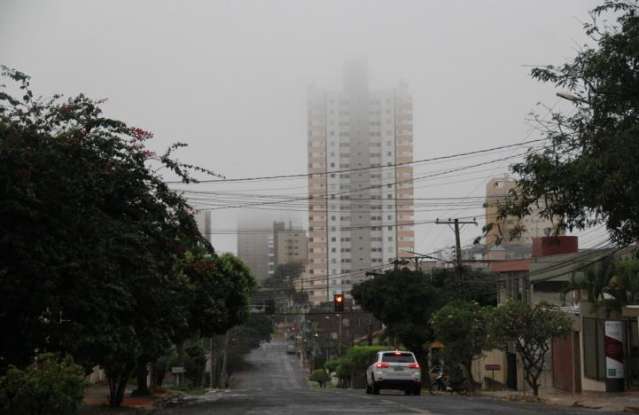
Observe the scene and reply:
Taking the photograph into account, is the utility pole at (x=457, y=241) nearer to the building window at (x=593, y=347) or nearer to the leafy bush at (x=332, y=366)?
the building window at (x=593, y=347)

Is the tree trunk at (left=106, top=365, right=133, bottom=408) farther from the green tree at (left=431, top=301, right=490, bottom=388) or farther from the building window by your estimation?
the building window

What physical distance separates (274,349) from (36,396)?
152754 millimetres

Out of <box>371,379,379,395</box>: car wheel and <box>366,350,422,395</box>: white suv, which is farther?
<box>371,379,379,395</box>: car wheel

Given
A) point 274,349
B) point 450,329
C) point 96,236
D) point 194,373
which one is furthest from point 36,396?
point 274,349

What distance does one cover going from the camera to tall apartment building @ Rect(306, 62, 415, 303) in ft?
214

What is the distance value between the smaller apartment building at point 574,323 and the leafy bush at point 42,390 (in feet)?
59.0

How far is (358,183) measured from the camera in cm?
8544

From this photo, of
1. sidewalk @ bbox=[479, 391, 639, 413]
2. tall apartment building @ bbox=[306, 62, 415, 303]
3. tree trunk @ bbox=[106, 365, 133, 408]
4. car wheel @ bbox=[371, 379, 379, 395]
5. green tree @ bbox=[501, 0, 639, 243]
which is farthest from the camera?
tall apartment building @ bbox=[306, 62, 415, 303]

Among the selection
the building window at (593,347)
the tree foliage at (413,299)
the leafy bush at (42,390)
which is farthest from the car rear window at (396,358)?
the tree foliage at (413,299)

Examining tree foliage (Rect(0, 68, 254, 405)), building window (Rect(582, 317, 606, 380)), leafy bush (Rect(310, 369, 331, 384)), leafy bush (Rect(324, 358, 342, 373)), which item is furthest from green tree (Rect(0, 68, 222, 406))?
leafy bush (Rect(310, 369, 331, 384))

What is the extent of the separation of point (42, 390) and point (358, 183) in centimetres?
6840

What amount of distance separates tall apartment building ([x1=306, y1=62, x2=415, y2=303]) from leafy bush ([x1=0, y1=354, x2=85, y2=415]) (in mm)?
28490

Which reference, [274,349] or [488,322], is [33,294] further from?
[274,349]

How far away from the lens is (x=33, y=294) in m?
19.0
